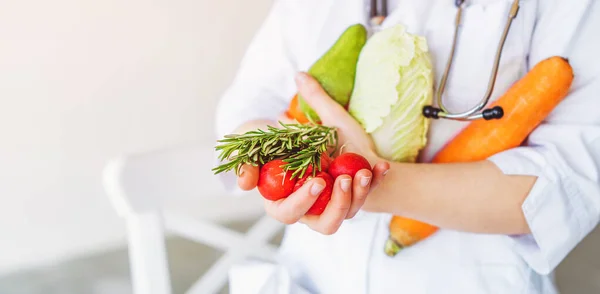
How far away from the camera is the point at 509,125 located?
0.67m

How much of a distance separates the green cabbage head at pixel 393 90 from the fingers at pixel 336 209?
0.17 metres

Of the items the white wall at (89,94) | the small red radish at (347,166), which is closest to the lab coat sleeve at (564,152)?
the small red radish at (347,166)

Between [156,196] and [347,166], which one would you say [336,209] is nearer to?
[347,166]

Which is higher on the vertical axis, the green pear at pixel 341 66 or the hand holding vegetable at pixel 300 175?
the green pear at pixel 341 66

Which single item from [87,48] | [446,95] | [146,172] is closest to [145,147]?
[87,48]

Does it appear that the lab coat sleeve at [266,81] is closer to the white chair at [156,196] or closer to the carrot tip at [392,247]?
the white chair at [156,196]

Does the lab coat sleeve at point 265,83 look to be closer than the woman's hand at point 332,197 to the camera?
No

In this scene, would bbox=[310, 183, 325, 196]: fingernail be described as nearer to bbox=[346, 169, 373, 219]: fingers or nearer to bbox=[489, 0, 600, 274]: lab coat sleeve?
bbox=[346, 169, 373, 219]: fingers

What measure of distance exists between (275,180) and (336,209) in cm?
6

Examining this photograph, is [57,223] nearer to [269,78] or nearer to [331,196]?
[269,78]

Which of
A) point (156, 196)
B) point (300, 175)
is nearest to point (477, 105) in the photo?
point (300, 175)

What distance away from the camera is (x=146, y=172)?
0.77 metres

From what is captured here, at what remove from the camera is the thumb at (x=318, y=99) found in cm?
65

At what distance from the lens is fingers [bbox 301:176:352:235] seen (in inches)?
18.6
